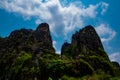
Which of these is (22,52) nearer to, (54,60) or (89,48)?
(54,60)

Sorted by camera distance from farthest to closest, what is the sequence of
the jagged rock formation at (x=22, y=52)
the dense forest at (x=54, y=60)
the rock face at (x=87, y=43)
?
the rock face at (x=87, y=43) → the jagged rock formation at (x=22, y=52) → the dense forest at (x=54, y=60)

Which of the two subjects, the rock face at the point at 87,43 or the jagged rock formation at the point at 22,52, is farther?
the rock face at the point at 87,43

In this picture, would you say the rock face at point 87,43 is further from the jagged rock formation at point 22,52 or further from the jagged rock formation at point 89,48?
the jagged rock formation at point 22,52

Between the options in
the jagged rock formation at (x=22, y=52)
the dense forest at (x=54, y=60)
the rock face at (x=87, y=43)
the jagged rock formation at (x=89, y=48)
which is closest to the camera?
the dense forest at (x=54, y=60)

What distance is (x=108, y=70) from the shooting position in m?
108

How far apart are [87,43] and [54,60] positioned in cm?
3479

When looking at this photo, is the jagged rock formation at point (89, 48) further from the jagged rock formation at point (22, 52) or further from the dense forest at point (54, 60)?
the jagged rock formation at point (22, 52)

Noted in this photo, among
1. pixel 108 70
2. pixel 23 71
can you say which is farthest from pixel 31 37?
pixel 108 70

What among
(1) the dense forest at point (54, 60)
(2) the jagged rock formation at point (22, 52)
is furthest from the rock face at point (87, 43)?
(2) the jagged rock formation at point (22, 52)

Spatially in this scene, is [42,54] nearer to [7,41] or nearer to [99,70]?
[99,70]

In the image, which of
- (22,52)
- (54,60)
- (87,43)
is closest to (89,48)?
(87,43)

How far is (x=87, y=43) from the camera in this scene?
133 metres

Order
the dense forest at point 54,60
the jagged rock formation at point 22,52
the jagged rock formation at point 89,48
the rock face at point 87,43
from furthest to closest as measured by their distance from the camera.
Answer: the rock face at point 87,43 → the jagged rock formation at point 89,48 → the jagged rock formation at point 22,52 → the dense forest at point 54,60

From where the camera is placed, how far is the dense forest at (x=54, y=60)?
94875mm
